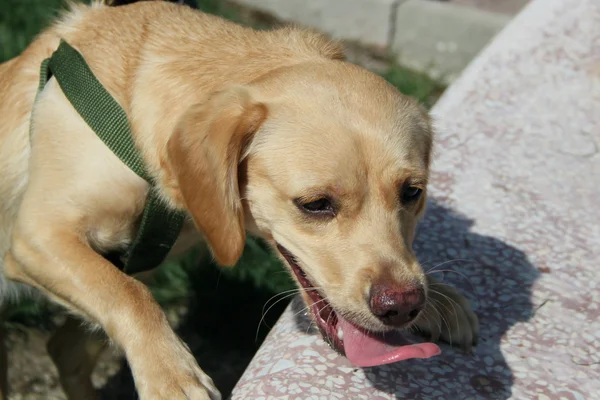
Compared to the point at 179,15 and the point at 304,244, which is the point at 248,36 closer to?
the point at 179,15

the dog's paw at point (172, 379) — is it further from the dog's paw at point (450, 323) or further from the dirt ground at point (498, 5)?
the dirt ground at point (498, 5)

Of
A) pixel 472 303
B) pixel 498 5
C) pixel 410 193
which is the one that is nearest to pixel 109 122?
pixel 410 193

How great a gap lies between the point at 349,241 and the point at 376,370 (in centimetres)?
46

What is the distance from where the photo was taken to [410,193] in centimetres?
266

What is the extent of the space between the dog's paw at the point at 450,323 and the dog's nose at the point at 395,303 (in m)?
0.39

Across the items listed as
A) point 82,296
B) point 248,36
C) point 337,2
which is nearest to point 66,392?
point 82,296

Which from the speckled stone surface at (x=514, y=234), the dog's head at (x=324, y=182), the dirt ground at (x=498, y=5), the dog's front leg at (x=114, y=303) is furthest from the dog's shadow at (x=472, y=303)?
the dirt ground at (x=498, y=5)

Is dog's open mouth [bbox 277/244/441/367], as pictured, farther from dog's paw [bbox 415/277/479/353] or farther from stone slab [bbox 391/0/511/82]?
stone slab [bbox 391/0/511/82]

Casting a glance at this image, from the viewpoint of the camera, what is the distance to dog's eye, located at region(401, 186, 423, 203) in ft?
8.64

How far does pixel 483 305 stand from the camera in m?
3.05

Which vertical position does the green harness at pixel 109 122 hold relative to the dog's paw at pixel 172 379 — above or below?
above

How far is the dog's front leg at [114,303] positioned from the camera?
2449 millimetres

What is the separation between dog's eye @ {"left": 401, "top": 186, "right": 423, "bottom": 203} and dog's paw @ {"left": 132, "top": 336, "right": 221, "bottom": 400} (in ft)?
2.70

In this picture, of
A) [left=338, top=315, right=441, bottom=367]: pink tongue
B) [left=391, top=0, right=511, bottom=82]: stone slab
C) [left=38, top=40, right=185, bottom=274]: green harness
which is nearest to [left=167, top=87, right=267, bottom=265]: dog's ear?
[left=38, top=40, right=185, bottom=274]: green harness
